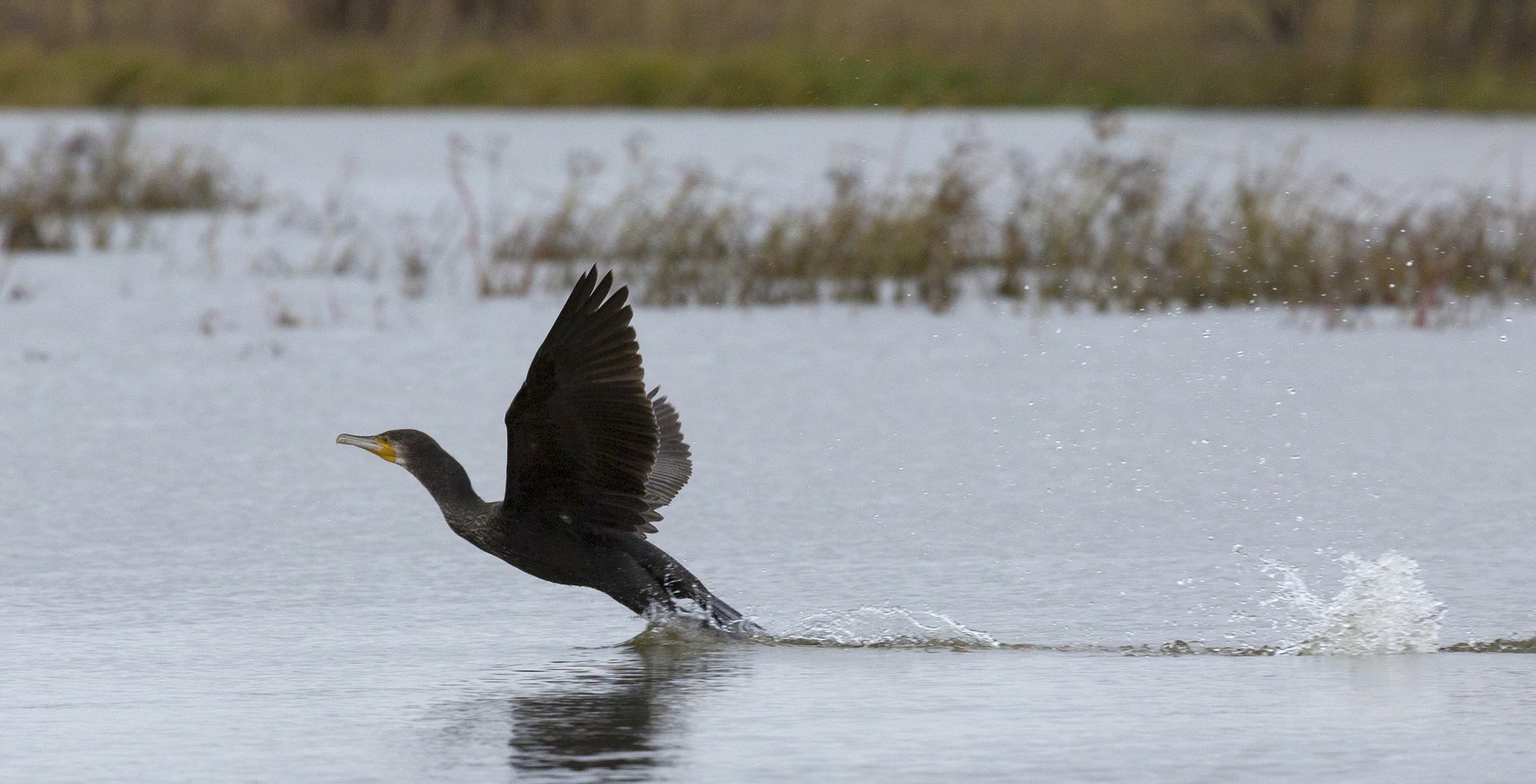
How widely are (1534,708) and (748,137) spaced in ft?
73.4

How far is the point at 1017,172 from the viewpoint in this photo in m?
13.9

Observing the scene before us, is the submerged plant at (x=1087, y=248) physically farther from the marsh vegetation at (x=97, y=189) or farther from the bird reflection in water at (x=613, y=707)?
the bird reflection in water at (x=613, y=707)

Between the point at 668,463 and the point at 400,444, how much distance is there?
3.03 ft

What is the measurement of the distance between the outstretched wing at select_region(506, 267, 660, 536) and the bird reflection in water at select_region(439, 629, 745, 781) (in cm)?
37

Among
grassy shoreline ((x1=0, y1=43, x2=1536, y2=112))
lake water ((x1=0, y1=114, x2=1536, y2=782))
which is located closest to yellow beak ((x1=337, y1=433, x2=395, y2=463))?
lake water ((x1=0, y1=114, x2=1536, y2=782))

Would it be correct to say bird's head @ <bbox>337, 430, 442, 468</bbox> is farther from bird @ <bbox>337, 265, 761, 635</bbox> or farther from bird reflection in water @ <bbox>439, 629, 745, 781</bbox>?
bird reflection in water @ <bbox>439, 629, 745, 781</bbox>

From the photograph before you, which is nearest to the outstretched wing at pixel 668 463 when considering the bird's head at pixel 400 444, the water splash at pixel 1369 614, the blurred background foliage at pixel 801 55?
the bird's head at pixel 400 444

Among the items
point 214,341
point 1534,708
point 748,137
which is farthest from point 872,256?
point 748,137

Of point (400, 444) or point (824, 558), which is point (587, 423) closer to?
point (400, 444)

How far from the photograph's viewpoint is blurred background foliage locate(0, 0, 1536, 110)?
29969 mm

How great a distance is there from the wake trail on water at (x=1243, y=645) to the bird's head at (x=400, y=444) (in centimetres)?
75

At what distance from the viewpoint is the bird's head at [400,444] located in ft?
20.4

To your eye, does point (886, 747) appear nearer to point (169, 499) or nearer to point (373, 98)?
point (169, 499)

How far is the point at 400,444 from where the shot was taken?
623 cm
